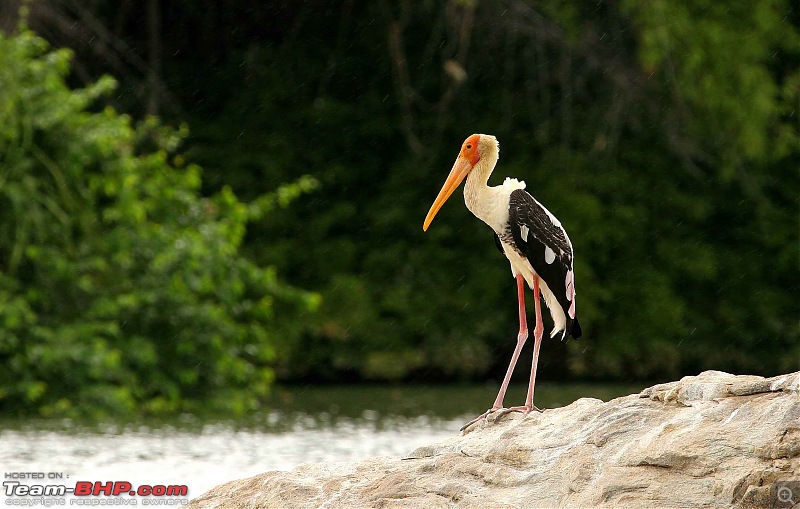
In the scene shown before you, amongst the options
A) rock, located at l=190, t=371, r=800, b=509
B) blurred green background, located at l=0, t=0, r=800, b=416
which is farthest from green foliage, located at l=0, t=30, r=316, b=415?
rock, located at l=190, t=371, r=800, b=509

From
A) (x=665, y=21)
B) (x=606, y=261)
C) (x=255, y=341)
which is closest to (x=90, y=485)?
(x=255, y=341)

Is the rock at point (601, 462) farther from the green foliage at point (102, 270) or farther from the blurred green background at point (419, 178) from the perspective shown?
the blurred green background at point (419, 178)

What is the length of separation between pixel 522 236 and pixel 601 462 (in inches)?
50.5

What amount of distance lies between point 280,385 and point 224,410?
14.0ft

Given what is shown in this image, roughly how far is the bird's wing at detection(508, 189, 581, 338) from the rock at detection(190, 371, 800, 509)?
655 millimetres

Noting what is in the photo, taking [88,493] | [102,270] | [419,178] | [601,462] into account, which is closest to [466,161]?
[601,462]

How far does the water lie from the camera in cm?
902

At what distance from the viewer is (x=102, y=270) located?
1331cm

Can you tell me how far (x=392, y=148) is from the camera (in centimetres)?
1920

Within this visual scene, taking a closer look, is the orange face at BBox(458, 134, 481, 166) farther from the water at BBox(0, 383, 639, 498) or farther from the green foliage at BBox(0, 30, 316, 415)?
the green foliage at BBox(0, 30, 316, 415)

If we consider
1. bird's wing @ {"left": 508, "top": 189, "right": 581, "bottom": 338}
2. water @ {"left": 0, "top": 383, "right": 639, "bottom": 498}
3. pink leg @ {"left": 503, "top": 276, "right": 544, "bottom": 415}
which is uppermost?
water @ {"left": 0, "top": 383, "right": 639, "bottom": 498}

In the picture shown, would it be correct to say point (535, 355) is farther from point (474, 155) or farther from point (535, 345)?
point (474, 155)

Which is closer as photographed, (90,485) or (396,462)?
(396,462)

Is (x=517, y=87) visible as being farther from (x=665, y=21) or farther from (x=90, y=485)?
(x=90, y=485)
